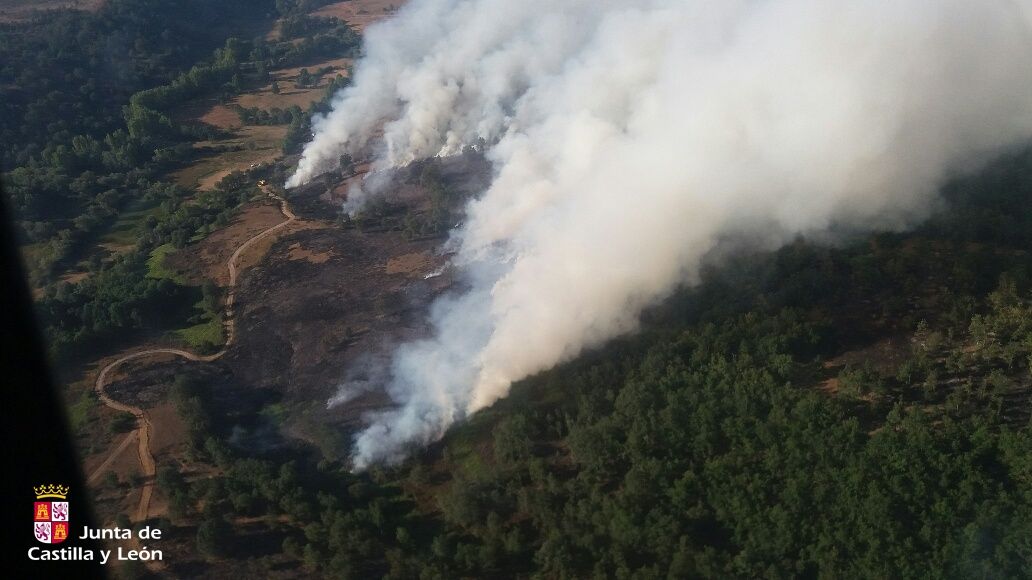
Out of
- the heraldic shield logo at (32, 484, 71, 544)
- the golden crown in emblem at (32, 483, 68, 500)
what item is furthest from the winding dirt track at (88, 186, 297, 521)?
the heraldic shield logo at (32, 484, 71, 544)

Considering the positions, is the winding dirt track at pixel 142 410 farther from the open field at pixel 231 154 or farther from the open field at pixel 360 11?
the open field at pixel 360 11

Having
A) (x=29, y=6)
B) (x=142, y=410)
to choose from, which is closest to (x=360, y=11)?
(x=29, y=6)

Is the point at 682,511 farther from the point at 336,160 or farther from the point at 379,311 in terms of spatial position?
the point at 336,160

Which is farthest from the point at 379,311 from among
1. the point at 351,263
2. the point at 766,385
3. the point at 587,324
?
the point at 766,385

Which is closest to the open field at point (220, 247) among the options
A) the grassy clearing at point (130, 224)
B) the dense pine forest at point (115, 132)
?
the dense pine forest at point (115, 132)

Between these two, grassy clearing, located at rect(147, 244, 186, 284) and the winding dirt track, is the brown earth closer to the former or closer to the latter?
grassy clearing, located at rect(147, 244, 186, 284)

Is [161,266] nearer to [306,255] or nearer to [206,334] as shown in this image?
[306,255]
